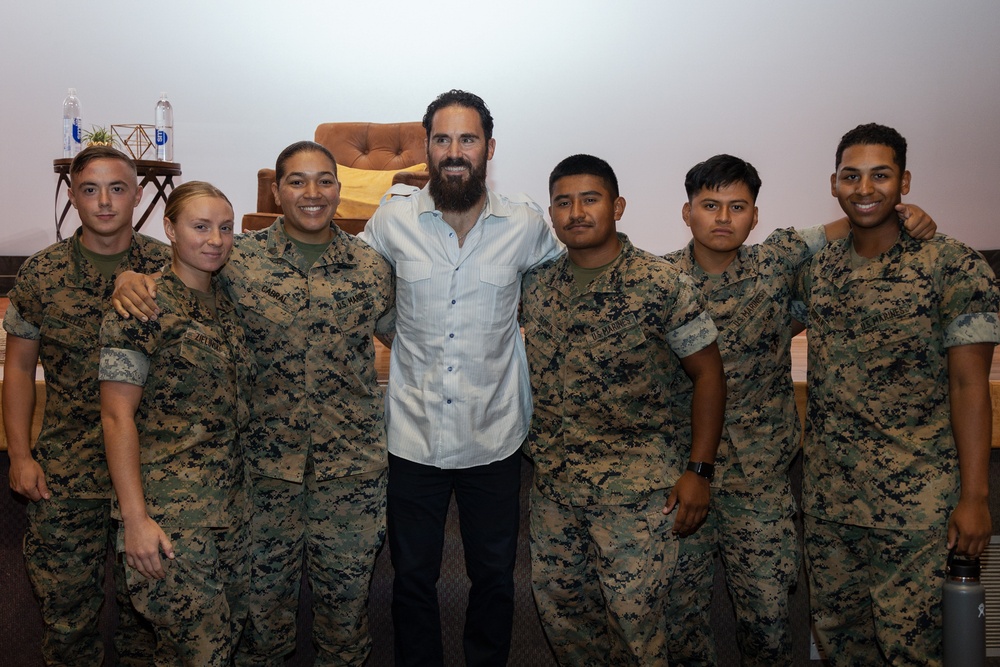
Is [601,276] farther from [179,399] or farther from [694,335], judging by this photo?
[179,399]

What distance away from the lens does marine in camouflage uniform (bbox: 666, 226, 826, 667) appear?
2.19 m

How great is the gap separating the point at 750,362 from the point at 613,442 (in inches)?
16.4

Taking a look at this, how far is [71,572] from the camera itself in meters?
2.23

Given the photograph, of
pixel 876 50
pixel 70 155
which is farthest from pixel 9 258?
pixel 876 50

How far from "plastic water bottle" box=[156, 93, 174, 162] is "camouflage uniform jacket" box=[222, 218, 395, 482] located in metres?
2.87

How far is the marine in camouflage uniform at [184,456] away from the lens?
6.07 feet

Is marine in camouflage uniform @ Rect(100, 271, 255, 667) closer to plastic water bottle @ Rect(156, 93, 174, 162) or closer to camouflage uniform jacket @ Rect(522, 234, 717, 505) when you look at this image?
camouflage uniform jacket @ Rect(522, 234, 717, 505)

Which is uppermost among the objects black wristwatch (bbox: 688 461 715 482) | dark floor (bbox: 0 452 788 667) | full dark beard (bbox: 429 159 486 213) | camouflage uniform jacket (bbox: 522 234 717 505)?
full dark beard (bbox: 429 159 486 213)

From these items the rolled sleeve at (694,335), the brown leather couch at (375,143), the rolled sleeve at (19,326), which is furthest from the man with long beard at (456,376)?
the brown leather couch at (375,143)

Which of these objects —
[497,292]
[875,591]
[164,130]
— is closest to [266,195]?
[164,130]

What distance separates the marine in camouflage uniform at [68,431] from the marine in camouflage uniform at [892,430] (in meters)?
1.77

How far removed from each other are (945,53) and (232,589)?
4845mm

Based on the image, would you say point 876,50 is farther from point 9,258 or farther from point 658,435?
point 9,258

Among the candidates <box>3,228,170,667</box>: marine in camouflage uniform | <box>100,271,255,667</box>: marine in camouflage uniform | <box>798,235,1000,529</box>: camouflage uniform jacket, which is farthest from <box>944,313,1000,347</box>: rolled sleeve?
<box>3,228,170,667</box>: marine in camouflage uniform
